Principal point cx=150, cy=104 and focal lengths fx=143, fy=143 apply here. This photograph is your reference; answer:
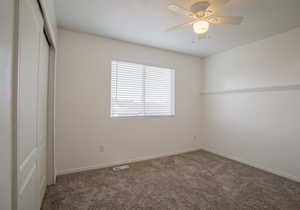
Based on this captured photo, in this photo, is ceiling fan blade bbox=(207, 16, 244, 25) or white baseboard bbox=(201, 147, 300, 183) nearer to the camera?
ceiling fan blade bbox=(207, 16, 244, 25)

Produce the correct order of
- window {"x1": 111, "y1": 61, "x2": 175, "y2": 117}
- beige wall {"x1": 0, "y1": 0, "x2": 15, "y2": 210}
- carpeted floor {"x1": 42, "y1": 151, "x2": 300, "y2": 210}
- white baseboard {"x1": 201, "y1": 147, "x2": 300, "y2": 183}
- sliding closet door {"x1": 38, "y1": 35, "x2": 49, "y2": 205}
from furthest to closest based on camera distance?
window {"x1": 111, "y1": 61, "x2": 175, "y2": 117}, white baseboard {"x1": 201, "y1": 147, "x2": 300, "y2": 183}, carpeted floor {"x1": 42, "y1": 151, "x2": 300, "y2": 210}, sliding closet door {"x1": 38, "y1": 35, "x2": 49, "y2": 205}, beige wall {"x1": 0, "y1": 0, "x2": 15, "y2": 210}

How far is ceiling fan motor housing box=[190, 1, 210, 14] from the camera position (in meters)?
1.73

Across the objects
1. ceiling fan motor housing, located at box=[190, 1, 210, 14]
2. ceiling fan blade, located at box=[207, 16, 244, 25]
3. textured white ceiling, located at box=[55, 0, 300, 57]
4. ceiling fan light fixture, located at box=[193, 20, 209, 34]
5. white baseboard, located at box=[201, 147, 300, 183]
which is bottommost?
white baseboard, located at box=[201, 147, 300, 183]

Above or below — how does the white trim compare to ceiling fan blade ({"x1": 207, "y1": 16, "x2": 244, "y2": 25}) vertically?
below

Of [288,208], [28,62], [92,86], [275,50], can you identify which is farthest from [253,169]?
[28,62]

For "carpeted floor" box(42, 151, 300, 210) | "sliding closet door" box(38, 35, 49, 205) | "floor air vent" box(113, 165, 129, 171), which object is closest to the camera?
"sliding closet door" box(38, 35, 49, 205)

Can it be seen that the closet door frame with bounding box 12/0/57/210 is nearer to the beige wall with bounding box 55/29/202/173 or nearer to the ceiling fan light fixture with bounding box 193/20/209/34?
the beige wall with bounding box 55/29/202/173

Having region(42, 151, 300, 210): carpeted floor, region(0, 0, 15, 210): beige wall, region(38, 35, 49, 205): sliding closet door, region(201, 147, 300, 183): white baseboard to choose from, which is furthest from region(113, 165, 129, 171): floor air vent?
region(201, 147, 300, 183): white baseboard

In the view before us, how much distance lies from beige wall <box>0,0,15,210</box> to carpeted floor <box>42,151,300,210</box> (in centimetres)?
149

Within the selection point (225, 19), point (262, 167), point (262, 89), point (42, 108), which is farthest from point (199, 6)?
point (262, 167)

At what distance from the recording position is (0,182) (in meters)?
0.61

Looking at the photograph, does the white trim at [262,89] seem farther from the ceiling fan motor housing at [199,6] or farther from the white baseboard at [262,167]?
the ceiling fan motor housing at [199,6]

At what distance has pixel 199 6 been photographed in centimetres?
176

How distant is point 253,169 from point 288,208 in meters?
1.17
